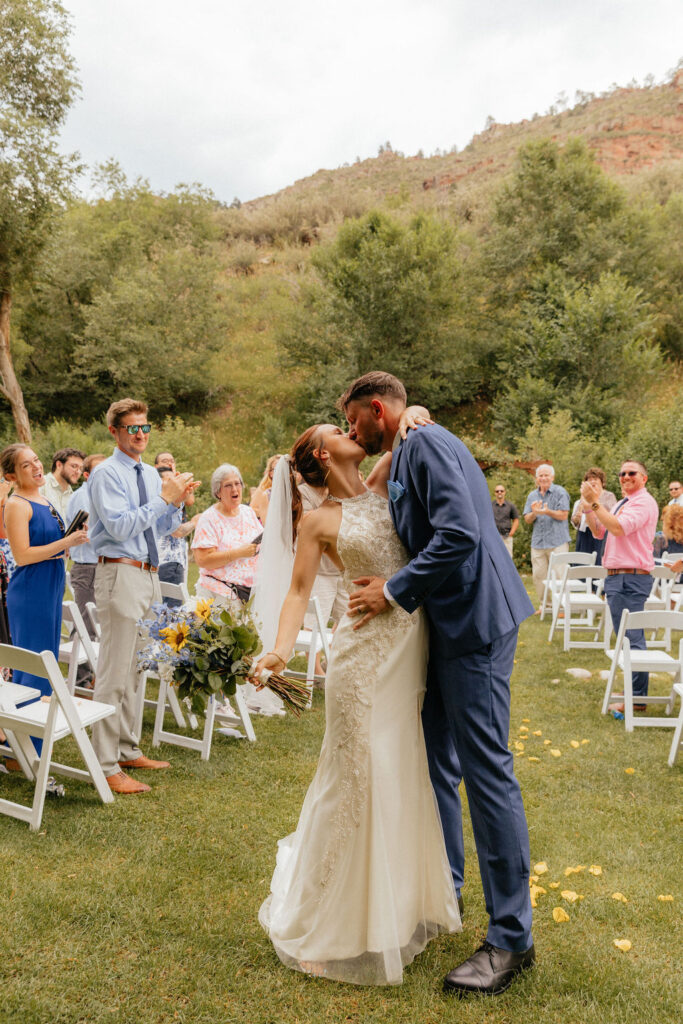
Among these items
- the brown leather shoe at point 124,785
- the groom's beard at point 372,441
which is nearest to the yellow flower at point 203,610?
the groom's beard at point 372,441

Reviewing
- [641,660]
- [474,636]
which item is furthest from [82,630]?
[641,660]

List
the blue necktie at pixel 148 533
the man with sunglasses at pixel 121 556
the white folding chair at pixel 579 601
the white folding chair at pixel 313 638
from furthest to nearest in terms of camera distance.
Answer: the white folding chair at pixel 579 601 → the white folding chair at pixel 313 638 → the blue necktie at pixel 148 533 → the man with sunglasses at pixel 121 556

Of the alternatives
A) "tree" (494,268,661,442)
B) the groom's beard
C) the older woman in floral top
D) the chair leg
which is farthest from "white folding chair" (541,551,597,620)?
"tree" (494,268,661,442)

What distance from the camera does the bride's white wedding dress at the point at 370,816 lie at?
289 cm

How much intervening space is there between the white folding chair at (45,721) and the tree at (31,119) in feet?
68.0

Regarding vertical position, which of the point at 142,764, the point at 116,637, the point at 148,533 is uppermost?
the point at 148,533

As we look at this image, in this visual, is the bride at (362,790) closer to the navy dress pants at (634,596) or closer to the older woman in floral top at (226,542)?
the older woman in floral top at (226,542)

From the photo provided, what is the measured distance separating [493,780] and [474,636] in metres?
0.56

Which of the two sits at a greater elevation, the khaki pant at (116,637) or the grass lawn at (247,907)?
the khaki pant at (116,637)

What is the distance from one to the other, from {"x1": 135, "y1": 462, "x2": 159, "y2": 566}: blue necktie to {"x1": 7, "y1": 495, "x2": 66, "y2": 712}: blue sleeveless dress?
74 cm

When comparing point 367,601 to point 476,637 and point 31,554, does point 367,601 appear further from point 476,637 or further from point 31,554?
point 31,554

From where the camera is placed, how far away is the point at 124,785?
4.70 meters

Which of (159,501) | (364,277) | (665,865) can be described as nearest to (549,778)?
(665,865)

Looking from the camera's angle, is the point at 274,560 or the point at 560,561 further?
the point at 560,561
